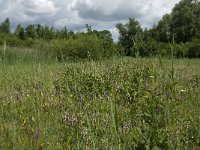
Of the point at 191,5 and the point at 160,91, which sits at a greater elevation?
the point at 191,5

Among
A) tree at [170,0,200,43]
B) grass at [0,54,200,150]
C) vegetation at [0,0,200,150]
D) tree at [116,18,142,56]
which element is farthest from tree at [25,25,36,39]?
grass at [0,54,200,150]

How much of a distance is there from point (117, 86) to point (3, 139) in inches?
111

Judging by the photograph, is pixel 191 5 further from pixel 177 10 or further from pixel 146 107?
pixel 146 107

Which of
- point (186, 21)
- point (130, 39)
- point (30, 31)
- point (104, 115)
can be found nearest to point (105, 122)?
point (104, 115)

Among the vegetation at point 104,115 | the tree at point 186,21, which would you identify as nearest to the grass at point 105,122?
the vegetation at point 104,115

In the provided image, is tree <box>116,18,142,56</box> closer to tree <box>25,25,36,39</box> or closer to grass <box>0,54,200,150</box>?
grass <box>0,54,200,150</box>

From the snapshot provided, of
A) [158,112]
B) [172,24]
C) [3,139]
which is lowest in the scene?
[3,139]

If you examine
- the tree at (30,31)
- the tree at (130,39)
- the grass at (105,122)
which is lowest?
the grass at (105,122)

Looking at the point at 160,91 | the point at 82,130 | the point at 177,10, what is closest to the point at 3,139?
the point at 82,130

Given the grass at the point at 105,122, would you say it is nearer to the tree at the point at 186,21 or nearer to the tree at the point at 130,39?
the tree at the point at 130,39

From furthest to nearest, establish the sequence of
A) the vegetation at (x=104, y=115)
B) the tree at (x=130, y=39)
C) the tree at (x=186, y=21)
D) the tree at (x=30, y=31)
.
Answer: the tree at (x=186, y=21), the tree at (x=30, y=31), the tree at (x=130, y=39), the vegetation at (x=104, y=115)

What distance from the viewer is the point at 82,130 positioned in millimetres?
3904

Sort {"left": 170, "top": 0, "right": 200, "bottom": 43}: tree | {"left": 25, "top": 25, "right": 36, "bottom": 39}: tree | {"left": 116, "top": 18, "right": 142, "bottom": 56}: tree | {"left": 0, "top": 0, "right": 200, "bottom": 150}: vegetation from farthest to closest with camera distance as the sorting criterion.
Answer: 1. {"left": 170, "top": 0, "right": 200, "bottom": 43}: tree
2. {"left": 25, "top": 25, "right": 36, "bottom": 39}: tree
3. {"left": 116, "top": 18, "right": 142, "bottom": 56}: tree
4. {"left": 0, "top": 0, "right": 200, "bottom": 150}: vegetation

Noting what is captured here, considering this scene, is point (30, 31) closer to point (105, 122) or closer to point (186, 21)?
point (186, 21)
